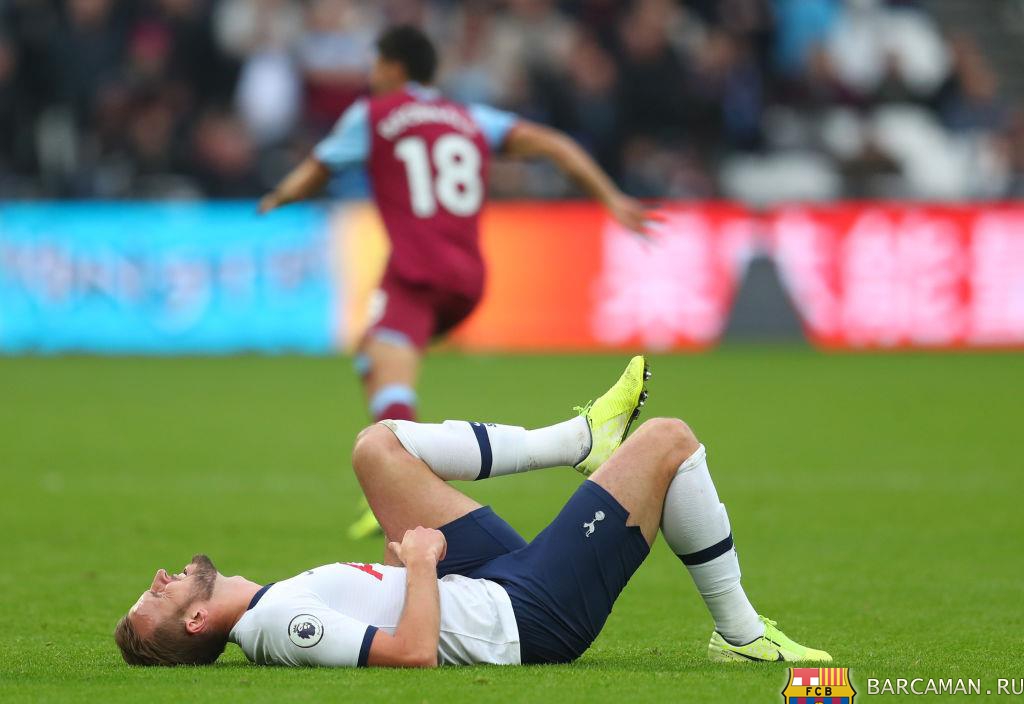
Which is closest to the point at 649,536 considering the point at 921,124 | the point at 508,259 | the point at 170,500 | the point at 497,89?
the point at 170,500

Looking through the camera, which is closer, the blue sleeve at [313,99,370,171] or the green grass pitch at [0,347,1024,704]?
the green grass pitch at [0,347,1024,704]

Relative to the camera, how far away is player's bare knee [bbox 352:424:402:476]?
5738 mm

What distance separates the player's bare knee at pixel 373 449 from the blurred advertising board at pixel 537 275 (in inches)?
530

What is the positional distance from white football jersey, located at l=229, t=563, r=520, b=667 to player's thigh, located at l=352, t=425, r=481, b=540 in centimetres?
21

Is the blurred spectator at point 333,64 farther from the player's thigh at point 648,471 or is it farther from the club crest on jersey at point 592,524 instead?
the club crest on jersey at point 592,524

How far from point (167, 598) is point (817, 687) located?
2024 millimetres

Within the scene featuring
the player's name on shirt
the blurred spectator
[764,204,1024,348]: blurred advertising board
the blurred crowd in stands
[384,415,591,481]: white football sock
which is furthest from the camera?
the blurred spectator

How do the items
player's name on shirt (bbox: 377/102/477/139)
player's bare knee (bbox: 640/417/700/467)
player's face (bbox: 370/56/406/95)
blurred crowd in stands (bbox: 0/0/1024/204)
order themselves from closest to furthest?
player's bare knee (bbox: 640/417/700/467) < player's name on shirt (bbox: 377/102/477/139) < player's face (bbox: 370/56/406/95) < blurred crowd in stands (bbox: 0/0/1024/204)

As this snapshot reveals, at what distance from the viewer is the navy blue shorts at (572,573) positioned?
5.54 metres

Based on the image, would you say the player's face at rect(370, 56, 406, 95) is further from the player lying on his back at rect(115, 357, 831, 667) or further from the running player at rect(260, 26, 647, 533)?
the player lying on his back at rect(115, 357, 831, 667)

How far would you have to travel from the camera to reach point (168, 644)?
18.4 feet

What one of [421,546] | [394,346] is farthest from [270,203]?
[421,546]

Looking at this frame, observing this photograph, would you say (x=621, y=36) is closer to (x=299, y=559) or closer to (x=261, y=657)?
(x=299, y=559)

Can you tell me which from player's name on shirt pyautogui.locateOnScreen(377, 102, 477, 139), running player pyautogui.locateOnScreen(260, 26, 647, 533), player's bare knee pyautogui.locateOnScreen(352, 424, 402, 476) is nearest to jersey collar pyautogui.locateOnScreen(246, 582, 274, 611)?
player's bare knee pyautogui.locateOnScreen(352, 424, 402, 476)
